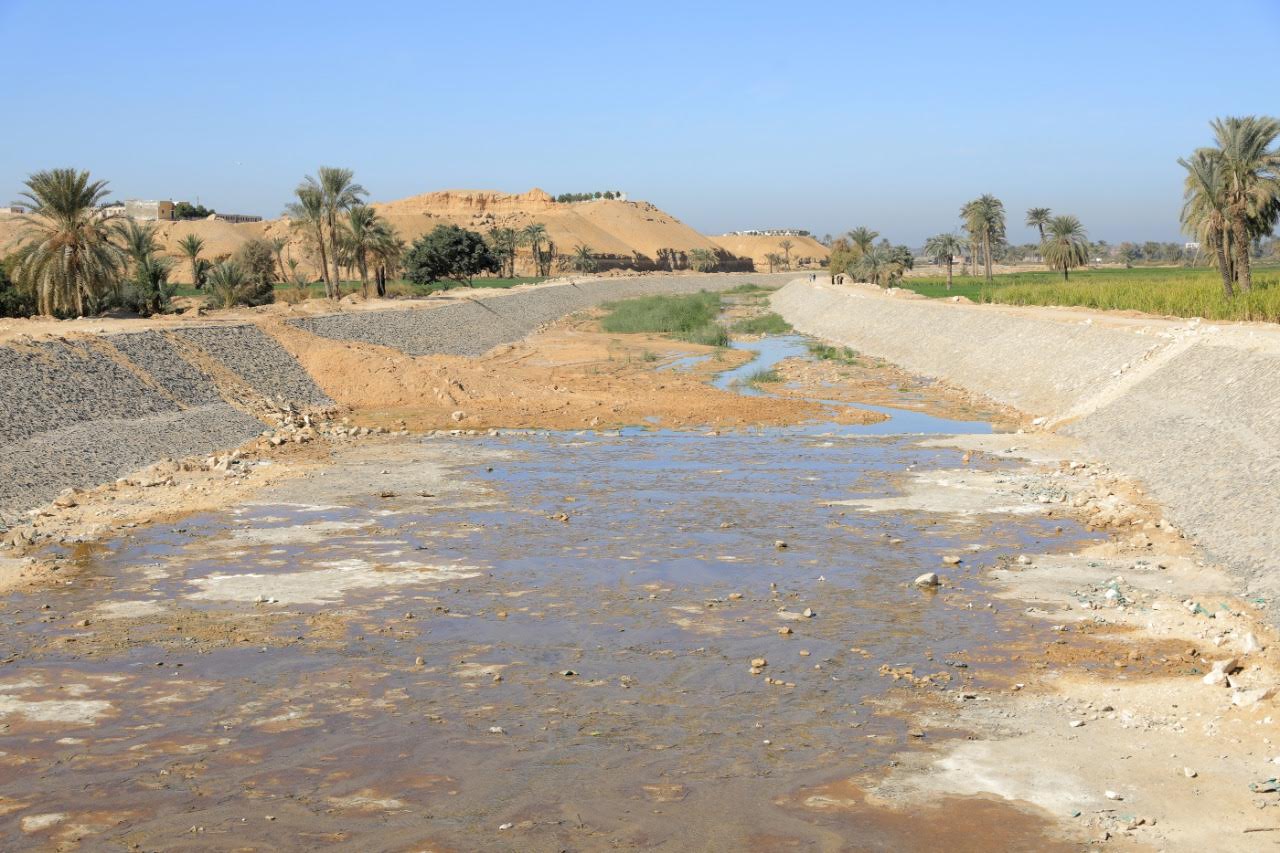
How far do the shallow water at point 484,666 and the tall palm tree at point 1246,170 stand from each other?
3361 cm

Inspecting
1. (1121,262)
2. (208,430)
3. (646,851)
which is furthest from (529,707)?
(1121,262)

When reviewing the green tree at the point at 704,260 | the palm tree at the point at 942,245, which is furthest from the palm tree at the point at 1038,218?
the green tree at the point at 704,260

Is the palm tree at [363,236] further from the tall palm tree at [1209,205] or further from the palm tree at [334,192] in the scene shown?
the tall palm tree at [1209,205]

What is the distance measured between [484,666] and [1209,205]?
45603 millimetres

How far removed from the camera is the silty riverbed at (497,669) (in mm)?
9391

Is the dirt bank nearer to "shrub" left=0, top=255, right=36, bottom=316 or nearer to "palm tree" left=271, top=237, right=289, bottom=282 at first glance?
"shrub" left=0, top=255, right=36, bottom=316

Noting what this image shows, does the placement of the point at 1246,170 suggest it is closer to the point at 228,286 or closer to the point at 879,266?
the point at 228,286

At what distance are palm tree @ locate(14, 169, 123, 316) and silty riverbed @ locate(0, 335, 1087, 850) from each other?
23641 mm

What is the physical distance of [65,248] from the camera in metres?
40.2

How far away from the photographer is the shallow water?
9.52 metres

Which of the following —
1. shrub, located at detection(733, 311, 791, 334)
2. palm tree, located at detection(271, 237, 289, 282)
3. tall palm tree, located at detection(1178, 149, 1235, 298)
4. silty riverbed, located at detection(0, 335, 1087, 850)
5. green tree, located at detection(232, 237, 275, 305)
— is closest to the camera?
silty riverbed, located at detection(0, 335, 1087, 850)

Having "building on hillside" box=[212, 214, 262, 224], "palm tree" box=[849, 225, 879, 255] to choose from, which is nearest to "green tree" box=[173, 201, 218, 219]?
"building on hillside" box=[212, 214, 262, 224]

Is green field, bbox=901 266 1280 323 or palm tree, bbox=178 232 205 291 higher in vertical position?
palm tree, bbox=178 232 205 291

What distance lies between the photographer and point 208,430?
2889 cm
